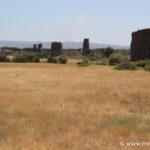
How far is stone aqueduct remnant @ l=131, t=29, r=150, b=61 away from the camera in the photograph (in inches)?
2367

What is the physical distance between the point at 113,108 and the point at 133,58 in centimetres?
4721

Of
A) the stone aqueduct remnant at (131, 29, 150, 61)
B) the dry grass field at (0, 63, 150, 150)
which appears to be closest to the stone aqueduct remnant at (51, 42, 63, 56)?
the stone aqueduct remnant at (131, 29, 150, 61)

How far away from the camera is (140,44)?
61.8 meters

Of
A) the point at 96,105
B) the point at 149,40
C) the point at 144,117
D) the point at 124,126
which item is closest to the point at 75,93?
the point at 96,105

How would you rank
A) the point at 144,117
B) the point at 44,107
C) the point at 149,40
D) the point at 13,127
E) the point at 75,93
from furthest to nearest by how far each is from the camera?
the point at 149,40 < the point at 75,93 < the point at 44,107 < the point at 144,117 < the point at 13,127

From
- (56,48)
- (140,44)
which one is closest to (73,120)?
(140,44)

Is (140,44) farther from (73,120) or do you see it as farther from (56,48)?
(73,120)

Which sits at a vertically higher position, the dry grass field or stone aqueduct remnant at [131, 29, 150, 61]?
stone aqueduct remnant at [131, 29, 150, 61]

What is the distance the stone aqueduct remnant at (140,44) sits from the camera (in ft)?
197

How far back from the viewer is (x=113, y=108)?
664 inches

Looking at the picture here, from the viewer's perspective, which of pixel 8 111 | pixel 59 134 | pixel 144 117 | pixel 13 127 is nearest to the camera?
pixel 59 134

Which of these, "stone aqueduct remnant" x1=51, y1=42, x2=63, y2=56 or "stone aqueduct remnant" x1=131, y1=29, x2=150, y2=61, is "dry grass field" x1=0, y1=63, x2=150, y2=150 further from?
"stone aqueduct remnant" x1=51, y1=42, x2=63, y2=56

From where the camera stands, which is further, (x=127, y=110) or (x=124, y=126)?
(x=127, y=110)

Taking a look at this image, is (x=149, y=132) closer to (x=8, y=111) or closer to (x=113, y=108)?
(x=113, y=108)
